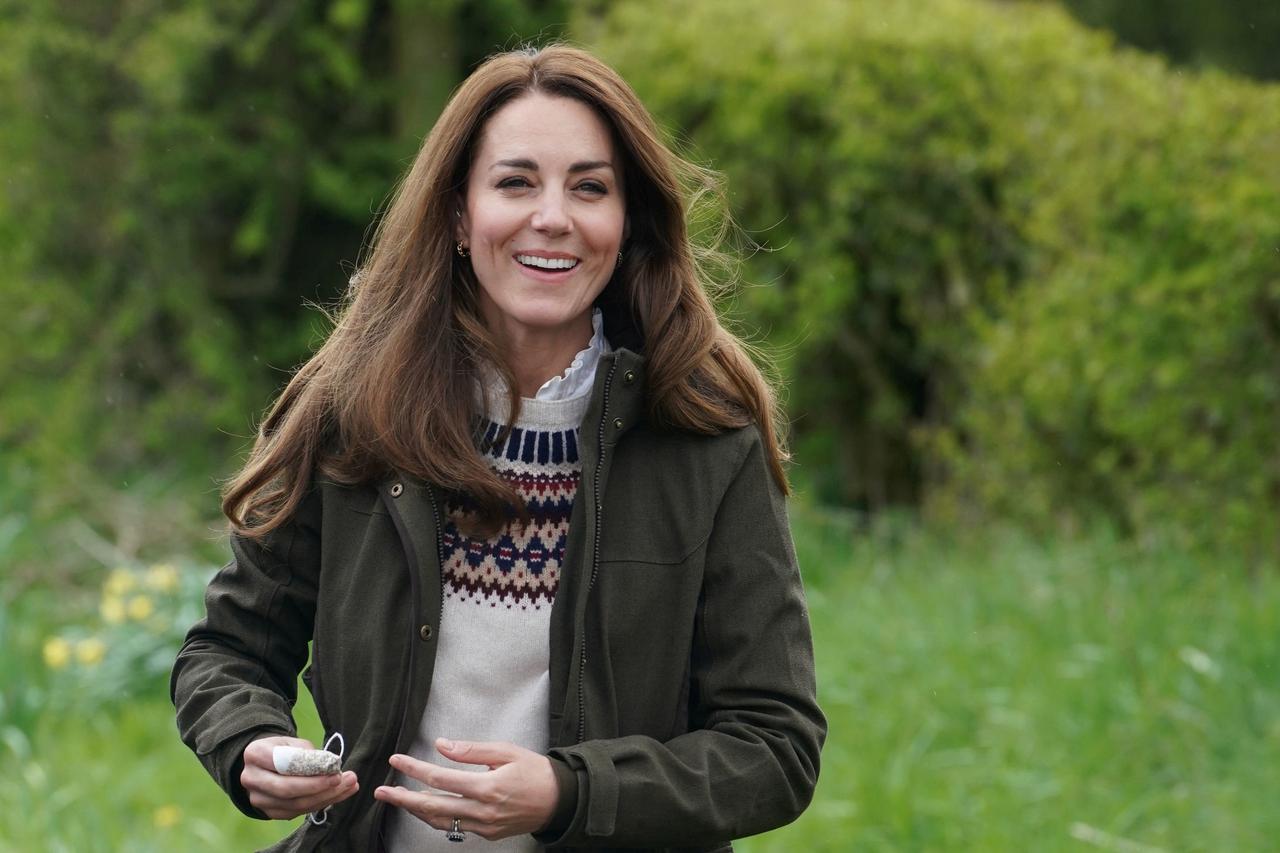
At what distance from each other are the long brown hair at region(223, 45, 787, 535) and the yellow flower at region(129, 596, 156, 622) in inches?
130

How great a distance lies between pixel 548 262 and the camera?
2.39m

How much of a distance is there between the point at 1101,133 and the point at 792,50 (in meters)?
1.45

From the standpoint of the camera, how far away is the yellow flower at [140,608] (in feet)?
18.5

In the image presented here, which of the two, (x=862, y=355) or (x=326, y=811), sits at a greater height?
(x=326, y=811)

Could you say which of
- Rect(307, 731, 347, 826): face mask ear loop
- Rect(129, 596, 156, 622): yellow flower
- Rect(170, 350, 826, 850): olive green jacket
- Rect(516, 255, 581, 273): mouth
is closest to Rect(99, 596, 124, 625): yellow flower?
Rect(129, 596, 156, 622): yellow flower

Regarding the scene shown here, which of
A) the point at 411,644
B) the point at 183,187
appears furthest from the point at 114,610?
the point at 411,644

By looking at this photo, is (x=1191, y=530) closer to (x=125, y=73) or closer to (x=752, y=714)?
(x=752, y=714)

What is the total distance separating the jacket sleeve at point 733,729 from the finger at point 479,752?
0.07m

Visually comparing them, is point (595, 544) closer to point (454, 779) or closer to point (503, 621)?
point (503, 621)

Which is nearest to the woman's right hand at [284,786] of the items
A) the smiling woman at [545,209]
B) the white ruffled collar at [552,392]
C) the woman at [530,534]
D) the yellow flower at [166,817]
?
the woman at [530,534]

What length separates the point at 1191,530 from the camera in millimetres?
5488

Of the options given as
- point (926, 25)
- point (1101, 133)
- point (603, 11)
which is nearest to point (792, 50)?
point (926, 25)

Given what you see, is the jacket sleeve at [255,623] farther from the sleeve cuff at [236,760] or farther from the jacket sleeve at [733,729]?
the jacket sleeve at [733,729]

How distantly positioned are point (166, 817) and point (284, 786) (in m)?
2.56
